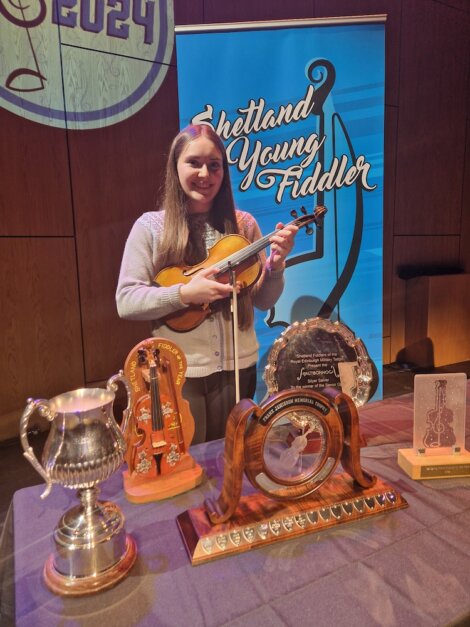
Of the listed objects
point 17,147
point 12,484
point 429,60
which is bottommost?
point 12,484

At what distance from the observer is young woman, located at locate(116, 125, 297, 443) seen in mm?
2109

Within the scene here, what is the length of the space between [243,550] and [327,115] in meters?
2.28

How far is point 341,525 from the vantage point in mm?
998

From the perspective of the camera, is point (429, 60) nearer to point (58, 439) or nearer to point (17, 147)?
point (17, 147)

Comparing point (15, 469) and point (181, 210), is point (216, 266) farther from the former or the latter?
point (15, 469)

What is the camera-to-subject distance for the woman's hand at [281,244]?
2139 mm

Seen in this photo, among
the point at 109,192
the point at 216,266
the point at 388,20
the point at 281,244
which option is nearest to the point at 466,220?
the point at 388,20

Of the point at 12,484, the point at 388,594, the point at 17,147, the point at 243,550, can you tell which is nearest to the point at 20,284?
the point at 17,147

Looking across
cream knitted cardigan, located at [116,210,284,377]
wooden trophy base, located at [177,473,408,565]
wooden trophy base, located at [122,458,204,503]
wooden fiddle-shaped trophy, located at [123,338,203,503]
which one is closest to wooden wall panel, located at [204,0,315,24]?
cream knitted cardigan, located at [116,210,284,377]

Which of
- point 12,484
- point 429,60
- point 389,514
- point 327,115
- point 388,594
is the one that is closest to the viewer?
point 388,594

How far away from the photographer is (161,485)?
3.74 feet

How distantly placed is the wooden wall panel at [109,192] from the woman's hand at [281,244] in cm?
94

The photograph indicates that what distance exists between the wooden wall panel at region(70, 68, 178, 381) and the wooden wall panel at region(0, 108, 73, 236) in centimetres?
7

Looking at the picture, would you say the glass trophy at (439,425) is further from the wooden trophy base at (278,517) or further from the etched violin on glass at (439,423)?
the wooden trophy base at (278,517)
